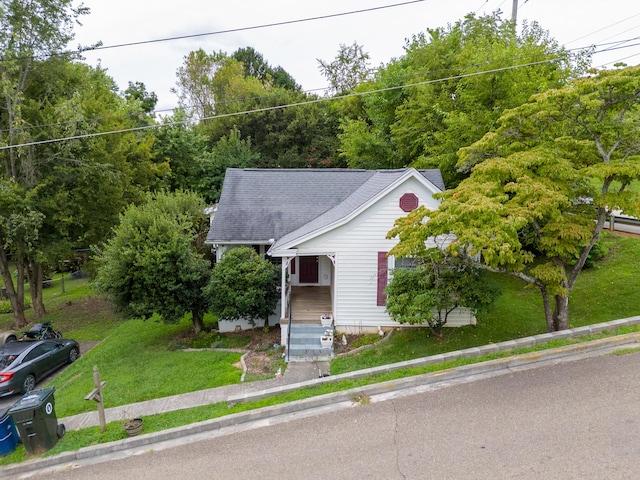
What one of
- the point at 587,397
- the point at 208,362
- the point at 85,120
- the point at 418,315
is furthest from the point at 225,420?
the point at 85,120

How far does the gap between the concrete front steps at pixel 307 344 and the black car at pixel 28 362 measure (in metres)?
7.75

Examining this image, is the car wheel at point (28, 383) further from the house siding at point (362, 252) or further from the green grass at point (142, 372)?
the house siding at point (362, 252)

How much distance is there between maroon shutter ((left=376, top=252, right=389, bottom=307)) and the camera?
12.0 m

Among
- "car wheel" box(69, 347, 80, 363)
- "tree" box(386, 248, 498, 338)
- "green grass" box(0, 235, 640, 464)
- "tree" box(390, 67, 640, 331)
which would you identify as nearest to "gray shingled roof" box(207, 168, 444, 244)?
"tree" box(386, 248, 498, 338)

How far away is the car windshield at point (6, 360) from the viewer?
11.3 metres

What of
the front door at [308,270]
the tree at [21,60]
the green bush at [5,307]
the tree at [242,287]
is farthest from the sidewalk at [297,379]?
the green bush at [5,307]

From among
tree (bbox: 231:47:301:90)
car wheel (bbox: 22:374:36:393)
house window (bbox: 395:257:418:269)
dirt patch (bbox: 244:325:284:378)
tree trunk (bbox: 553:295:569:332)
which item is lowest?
car wheel (bbox: 22:374:36:393)

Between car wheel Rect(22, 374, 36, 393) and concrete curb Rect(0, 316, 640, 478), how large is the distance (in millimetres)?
5319

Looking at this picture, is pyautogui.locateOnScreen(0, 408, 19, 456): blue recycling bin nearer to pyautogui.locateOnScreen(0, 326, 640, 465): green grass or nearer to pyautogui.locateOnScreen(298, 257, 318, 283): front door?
pyautogui.locateOnScreen(0, 326, 640, 465): green grass

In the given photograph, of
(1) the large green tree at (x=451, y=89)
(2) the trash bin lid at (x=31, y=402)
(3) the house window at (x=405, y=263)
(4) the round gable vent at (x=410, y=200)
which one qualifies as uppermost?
(1) the large green tree at (x=451, y=89)

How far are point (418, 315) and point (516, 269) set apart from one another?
266 centimetres

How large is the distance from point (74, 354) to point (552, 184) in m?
16.0

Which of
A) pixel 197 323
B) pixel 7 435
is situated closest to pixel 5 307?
pixel 197 323

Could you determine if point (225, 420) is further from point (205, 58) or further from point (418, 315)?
point (205, 58)
